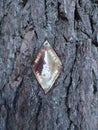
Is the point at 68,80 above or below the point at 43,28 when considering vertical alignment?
below

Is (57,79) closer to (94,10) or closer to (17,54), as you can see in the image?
(17,54)

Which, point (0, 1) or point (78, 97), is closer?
point (78, 97)

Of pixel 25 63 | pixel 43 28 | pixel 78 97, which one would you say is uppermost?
pixel 43 28

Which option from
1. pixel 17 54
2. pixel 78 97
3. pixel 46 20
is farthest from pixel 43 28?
pixel 78 97
